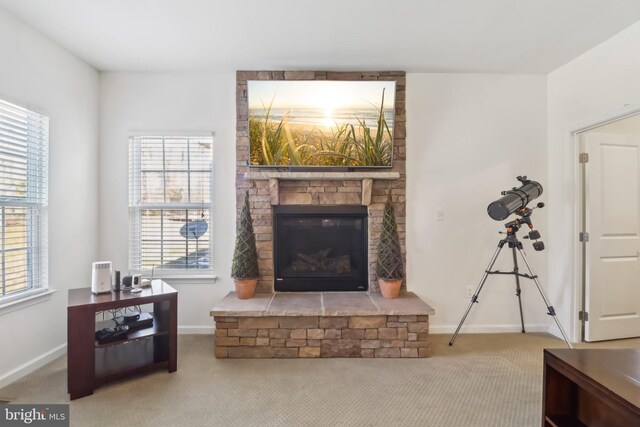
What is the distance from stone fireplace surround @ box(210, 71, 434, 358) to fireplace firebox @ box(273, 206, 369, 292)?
0.07 metres

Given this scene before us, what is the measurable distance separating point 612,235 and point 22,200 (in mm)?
4992

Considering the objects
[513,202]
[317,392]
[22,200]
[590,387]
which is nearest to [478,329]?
[513,202]

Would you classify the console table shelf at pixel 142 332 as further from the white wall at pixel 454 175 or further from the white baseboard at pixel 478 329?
the white baseboard at pixel 478 329

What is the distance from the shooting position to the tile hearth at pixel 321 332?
2541 mm

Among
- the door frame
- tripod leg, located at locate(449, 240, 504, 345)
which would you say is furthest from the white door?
tripod leg, located at locate(449, 240, 504, 345)

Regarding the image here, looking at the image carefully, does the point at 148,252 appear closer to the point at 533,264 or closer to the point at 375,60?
the point at 375,60

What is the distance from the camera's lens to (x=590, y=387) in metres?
1.17

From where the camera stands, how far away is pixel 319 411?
188 centimetres

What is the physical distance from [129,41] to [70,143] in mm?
1035

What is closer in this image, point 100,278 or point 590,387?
point 590,387

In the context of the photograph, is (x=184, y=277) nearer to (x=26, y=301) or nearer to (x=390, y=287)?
(x=26, y=301)

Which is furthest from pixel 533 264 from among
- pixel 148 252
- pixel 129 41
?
pixel 129 41

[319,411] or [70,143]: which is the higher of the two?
[70,143]

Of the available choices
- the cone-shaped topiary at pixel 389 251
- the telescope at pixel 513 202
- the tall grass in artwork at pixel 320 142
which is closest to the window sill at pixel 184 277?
the tall grass in artwork at pixel 320 142
